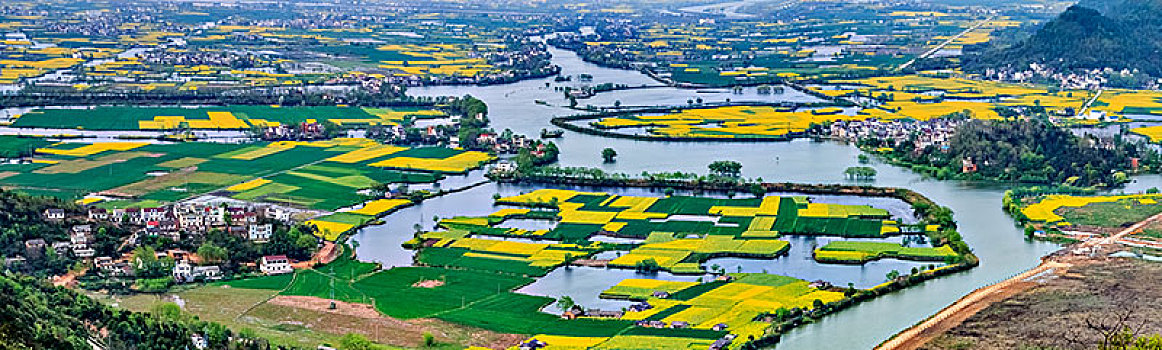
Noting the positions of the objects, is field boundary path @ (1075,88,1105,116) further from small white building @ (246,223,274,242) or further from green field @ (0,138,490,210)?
small white building @ (246,223,274,242)

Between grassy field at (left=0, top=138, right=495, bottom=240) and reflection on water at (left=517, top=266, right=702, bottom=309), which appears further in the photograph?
grassy field at (left=0, top=138, right=495, bottom=240)

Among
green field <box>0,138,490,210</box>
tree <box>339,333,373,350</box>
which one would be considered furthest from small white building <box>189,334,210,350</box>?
green field <box>0,138,490,210</box>

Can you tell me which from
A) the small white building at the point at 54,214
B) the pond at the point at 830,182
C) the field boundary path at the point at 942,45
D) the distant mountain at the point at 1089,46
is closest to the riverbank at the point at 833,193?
the pond at the point at 830,182

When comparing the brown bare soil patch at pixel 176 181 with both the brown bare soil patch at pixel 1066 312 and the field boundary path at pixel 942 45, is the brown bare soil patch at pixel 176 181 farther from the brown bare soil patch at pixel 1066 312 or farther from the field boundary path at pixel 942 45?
the field boundary path at pixel 942 45

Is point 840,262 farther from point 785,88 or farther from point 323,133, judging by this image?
point 785,88

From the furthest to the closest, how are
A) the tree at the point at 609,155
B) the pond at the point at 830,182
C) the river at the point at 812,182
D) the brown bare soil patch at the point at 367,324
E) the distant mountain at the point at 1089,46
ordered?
the distant mountain at the point at 1089,46, the tree at the point at 609,155, the river at the point at 812,182, the pond at the point at 830,182, the brown bare soil patch at the point at 367,324

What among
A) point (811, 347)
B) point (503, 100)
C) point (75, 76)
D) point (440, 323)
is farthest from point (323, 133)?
point (811, 347)

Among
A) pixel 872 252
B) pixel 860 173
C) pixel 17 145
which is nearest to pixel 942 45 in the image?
pixel 860 173
